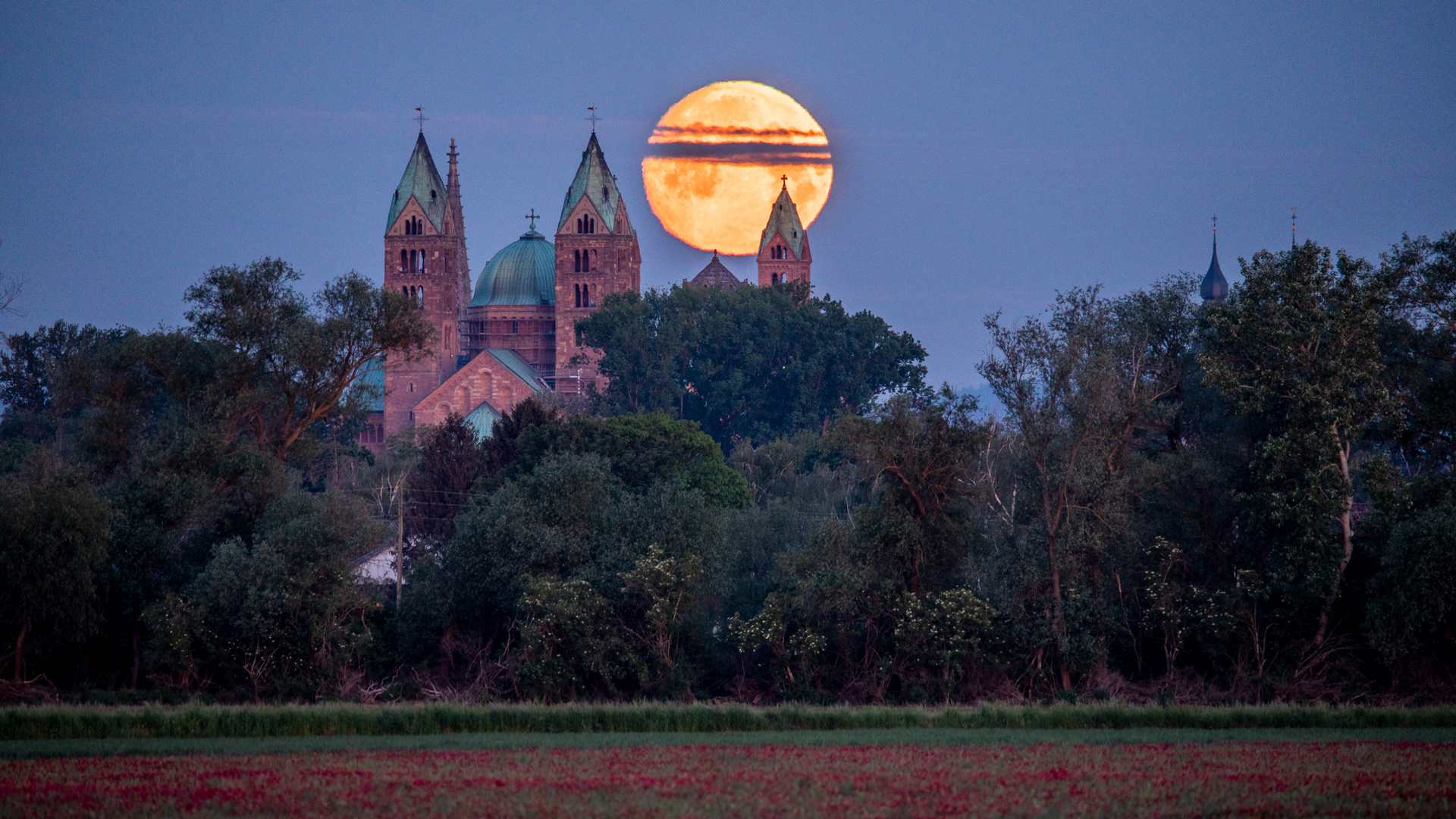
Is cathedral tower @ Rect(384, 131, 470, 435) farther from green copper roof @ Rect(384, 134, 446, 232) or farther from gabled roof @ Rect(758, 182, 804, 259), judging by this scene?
gabled roof @ Rect(758, 182, 804, 259)

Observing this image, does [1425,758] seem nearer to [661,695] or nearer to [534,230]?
[661,695]

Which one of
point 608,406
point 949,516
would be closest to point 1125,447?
point 949,516

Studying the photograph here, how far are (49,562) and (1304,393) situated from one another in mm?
30254

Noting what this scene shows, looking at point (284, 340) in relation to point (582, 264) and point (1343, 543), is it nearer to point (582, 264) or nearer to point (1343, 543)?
point (1343, 543)

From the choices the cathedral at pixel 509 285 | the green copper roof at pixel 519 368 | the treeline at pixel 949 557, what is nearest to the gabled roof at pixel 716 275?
the cathedral at pixel 509 285

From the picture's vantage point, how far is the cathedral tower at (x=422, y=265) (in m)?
107

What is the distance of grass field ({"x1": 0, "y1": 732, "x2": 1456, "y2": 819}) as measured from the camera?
1753 centimetres

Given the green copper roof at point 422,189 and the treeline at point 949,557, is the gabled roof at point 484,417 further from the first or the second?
the treeline at point 949,557

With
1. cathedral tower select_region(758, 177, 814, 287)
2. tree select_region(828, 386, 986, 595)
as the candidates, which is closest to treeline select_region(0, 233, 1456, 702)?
tree select_region(828, 386, 986, 595)

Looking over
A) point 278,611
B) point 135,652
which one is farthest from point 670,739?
point 135,652

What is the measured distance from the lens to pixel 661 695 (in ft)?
107

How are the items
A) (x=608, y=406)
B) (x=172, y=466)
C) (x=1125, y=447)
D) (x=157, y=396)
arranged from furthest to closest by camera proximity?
(x=608, y=406) < (x=157, y=396) < (x=172, y=466) < (x=1125, y=447)

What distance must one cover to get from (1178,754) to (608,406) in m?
70.4

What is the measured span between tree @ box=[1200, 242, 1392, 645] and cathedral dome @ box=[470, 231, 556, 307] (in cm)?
8871
